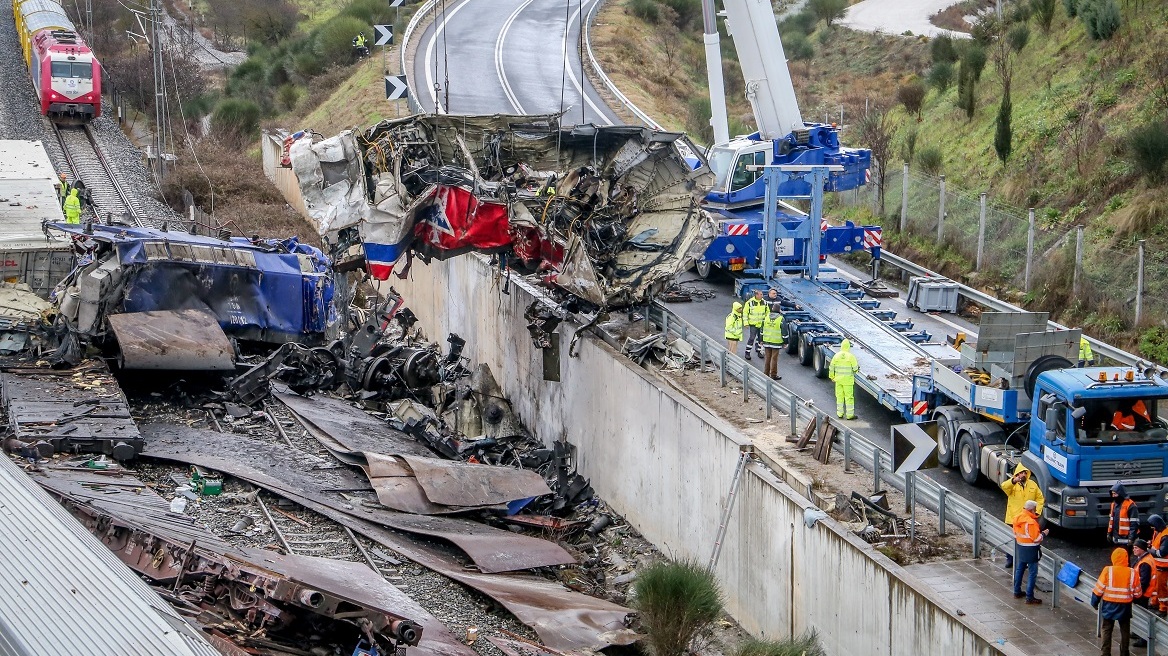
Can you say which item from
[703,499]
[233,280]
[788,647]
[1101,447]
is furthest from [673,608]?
[233,280]

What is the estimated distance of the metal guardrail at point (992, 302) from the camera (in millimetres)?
18438

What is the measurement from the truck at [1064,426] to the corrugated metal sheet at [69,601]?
9069mm

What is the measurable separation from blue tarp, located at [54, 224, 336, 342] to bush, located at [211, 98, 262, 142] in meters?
25.9

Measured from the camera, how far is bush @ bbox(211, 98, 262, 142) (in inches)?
1938

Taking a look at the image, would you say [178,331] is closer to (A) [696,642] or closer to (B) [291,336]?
(B) [291,336]

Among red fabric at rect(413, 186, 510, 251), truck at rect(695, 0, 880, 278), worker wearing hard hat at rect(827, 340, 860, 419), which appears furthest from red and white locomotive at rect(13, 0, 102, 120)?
worker wearing hard hat at rect(827, 340, 860, 419)

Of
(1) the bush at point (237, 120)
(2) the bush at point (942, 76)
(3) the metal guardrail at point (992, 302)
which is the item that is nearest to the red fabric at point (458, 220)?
(3) the metal guardrail at point (992, 302)

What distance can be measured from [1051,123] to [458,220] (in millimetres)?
14969

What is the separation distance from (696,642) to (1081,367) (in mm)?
5715

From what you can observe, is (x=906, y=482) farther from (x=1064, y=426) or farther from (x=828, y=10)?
(x=828, y=10)

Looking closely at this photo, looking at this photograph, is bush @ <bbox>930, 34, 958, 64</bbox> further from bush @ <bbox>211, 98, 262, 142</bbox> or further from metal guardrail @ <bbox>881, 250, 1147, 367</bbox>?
bush @ <bbox>211, 98, 262, 142</bbox>

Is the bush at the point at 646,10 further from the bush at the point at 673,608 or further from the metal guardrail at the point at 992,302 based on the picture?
the bush at the point at 673,608

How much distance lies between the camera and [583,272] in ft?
68.8

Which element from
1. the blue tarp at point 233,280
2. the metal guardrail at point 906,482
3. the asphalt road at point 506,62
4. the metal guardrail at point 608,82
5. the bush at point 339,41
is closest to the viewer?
the metal guardrail at point 906,482
